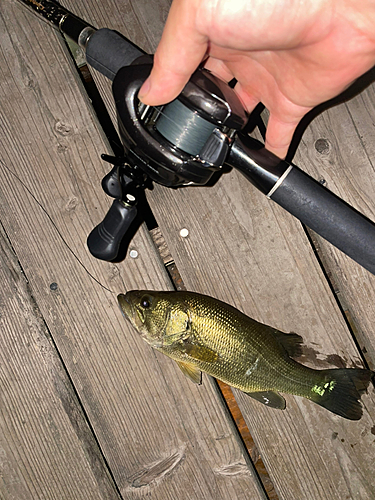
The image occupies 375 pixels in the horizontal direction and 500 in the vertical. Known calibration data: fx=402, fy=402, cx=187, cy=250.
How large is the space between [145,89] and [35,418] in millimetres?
1662

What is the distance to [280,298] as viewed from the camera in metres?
1.97

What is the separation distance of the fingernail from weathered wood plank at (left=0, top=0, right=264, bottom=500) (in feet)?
2.27

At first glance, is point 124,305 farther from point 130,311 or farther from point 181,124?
point 181,124

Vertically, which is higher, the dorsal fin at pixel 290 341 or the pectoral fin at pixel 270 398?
the dorsal fin at pixel 290 341

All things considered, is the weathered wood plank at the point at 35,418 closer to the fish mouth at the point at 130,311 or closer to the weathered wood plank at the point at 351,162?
the fish mouth at the point at 130,311

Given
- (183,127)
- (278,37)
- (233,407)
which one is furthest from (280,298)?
(278,37)

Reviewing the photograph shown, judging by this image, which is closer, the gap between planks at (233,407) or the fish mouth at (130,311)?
the fish mouth at (130,311)

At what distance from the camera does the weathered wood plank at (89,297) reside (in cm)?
199

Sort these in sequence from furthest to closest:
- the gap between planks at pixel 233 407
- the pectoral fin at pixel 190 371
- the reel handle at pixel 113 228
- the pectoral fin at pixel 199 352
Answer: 1. the gap between planks at pixel 233 407
2. the pectoral fin at pixel 190 371
3. the pectoral fin at pixel 199 352
4. the reel handle at pixel 113 228

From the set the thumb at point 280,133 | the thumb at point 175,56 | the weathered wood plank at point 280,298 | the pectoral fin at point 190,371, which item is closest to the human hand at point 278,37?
the thumb at point 175,56

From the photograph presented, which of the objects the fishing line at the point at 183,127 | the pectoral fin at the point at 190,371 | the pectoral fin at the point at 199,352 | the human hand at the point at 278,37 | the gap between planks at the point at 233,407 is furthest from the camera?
the gap between planks at the point at 233,407

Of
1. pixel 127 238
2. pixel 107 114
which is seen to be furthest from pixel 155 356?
pixel 107 114

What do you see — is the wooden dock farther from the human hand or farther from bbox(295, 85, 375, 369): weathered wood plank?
the human hand

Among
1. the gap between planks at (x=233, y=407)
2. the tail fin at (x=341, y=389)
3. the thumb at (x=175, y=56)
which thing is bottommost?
the gap between planks at (x=233, y=407)
